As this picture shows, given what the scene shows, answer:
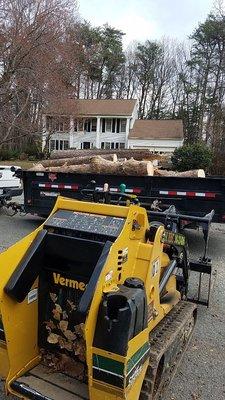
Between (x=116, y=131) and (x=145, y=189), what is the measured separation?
38719 mm

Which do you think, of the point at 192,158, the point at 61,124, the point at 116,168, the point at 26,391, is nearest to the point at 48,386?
the point at 26,391

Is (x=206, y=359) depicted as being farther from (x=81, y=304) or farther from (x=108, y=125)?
(x=108, y=125)

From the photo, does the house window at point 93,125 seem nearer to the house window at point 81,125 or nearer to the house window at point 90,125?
the house window at point 90,125

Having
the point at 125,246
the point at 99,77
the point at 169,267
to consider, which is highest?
the point at 99,77

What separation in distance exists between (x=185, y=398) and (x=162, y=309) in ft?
2.36

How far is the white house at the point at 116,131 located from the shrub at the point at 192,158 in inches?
816

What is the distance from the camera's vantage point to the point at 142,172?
8812mm

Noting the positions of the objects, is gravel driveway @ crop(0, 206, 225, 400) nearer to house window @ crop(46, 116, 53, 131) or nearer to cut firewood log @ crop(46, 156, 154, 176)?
cut firewood log @ crop(46, 156, 154, 176)

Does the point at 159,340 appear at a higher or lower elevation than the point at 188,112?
lower

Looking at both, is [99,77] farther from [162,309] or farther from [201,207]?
[162,309]

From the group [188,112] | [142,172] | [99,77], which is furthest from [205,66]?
[142,172]

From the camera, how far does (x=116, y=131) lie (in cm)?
4622

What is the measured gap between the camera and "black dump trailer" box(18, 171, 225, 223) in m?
7.74

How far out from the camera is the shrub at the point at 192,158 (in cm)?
2170
